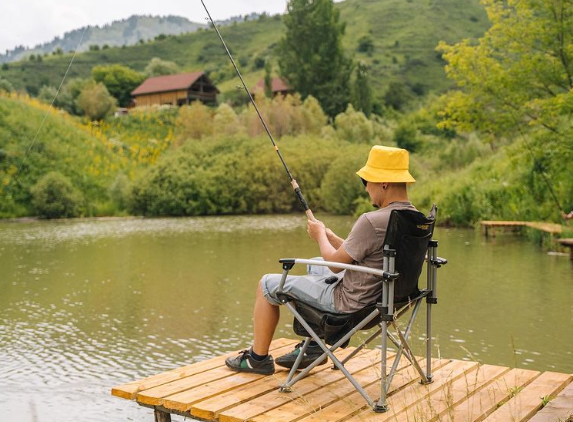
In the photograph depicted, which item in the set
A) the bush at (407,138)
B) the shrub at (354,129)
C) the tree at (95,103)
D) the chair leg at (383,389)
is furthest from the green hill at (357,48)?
the chair leg at (383,389)

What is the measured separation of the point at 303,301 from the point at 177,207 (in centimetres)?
2463

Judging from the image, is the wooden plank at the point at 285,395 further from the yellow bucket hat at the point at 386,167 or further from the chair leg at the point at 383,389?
the yellow bucket hat at the point at 386,167

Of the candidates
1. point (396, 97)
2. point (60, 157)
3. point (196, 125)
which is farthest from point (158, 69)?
point (60, 157)

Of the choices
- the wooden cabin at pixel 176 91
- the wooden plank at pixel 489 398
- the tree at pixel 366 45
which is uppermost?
the tree at pixel 366 45

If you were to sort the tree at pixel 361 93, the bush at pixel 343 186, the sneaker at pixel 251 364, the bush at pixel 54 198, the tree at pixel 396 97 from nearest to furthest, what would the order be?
the sneaker at pixel 251 364, the bush at pixel 343 186, the bush at pixel 54 198, the tree at pixel 361 93, the tree at pixel 396 97

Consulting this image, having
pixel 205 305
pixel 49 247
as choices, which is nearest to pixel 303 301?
pixel 205 305

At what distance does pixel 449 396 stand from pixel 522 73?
45.6ft

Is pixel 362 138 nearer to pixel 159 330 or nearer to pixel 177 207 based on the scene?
pixel 177 207

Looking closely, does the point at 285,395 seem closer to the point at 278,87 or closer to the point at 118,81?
the point at 118,81

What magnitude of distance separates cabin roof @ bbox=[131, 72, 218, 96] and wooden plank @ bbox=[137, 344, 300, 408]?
166 feet

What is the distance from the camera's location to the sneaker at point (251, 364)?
4.36 meters

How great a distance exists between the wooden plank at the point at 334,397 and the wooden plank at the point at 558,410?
66cm

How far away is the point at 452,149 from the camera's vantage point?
95.1ft

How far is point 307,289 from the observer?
4.11m
